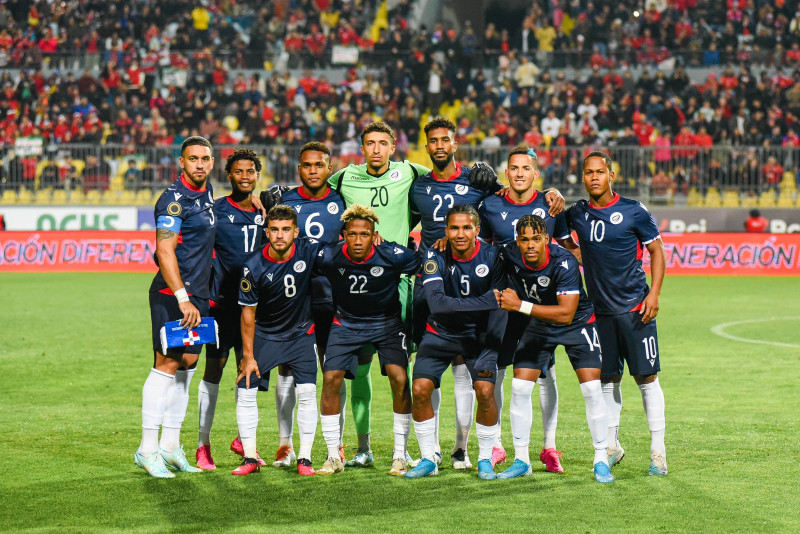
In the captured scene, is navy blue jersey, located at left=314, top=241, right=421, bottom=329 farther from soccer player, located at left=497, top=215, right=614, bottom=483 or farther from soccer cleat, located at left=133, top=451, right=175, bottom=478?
soccer cleat, located at left=133, top=451, right=175, bottom=478

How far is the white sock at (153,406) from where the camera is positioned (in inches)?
298

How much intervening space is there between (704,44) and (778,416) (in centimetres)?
2255

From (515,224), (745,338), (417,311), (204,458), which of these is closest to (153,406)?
(204,458)

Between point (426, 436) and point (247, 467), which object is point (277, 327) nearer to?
point (247, 467)

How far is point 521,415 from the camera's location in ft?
24.6

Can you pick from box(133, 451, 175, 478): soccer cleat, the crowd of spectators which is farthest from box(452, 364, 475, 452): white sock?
the crowd of spectators

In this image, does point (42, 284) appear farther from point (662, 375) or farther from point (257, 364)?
point (257, 364)

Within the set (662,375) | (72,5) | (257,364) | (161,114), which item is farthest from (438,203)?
(72,5)

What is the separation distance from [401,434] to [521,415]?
86cm

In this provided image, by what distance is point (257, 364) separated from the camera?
768 centimetres

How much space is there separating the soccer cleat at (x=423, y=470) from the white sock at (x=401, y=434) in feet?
0.61

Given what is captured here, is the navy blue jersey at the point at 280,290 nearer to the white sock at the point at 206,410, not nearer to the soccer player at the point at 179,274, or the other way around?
the soccer player at the point at 179,274

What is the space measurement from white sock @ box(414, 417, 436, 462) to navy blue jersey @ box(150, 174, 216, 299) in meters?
1.76

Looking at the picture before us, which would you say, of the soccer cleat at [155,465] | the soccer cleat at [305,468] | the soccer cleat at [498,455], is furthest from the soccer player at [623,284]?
the soccer cleat at [155,465]
